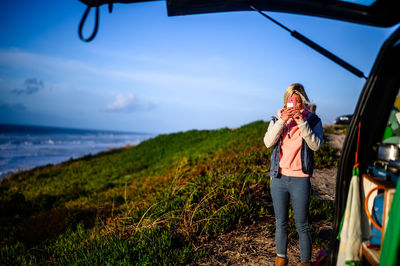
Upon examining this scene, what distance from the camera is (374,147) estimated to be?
175 centimetres

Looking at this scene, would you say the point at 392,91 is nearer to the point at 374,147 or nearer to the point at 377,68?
the point at 377,68

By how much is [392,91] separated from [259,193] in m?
4.02

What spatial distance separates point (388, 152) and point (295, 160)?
42.1 inches

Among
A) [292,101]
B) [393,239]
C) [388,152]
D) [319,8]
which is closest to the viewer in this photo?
[393,239]

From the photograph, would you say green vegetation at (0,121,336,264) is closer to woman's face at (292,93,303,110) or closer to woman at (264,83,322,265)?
woman at (264,83,322,265)

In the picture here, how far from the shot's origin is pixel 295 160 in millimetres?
2680

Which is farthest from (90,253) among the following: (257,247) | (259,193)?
(259,193)

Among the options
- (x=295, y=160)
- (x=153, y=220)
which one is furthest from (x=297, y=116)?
(x=153, y=220)

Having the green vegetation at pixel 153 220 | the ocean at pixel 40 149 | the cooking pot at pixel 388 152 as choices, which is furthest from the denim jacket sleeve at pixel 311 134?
the ocean at pixel 40 149

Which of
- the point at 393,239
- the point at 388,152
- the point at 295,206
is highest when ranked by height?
the point at 388,152

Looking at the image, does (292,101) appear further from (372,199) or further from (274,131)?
(372,199)

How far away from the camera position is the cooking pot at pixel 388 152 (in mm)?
1588

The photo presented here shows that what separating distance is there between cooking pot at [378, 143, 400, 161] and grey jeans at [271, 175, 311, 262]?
101 cm

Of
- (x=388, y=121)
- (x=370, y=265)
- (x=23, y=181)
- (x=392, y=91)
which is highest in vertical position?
(x=392, y=91)
